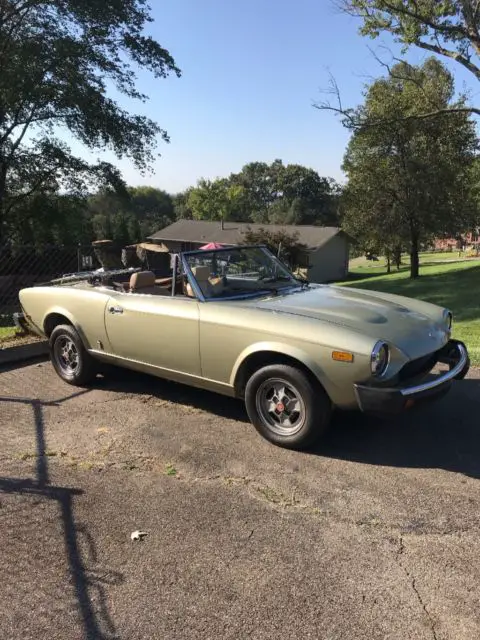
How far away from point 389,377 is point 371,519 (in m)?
0.98

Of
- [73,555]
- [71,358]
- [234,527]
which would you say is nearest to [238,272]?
[71,358]

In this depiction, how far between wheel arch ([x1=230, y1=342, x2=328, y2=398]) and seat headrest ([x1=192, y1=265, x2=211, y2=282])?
3.19ft

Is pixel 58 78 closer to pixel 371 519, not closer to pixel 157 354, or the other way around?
pixel 157 354

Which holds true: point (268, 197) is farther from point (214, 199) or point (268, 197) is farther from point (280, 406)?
point (280, 406)

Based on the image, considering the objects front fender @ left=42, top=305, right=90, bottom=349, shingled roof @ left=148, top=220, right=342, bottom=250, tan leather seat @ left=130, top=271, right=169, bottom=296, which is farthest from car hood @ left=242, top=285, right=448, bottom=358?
shingled roof @ left=148, top=220, right=342, bottom=250

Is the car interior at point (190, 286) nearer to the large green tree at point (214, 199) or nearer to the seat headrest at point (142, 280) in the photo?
the seat headrest at point (142, 280)

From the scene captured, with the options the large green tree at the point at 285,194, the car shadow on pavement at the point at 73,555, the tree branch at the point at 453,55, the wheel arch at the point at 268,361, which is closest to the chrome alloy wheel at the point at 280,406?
the wheel arch at the point at 268,361

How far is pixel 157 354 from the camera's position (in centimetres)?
477

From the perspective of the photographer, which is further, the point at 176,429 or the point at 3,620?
the point at 176,429

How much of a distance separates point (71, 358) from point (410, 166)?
800 inches

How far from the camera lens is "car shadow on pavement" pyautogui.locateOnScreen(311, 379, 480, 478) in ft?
12.5

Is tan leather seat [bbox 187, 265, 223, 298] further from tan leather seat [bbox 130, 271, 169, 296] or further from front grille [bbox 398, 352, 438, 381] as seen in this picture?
front grille [bbox 398, 352, 438, 381]

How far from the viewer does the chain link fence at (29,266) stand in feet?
30.2

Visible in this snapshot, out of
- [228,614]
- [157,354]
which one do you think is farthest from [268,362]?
[228,614]
